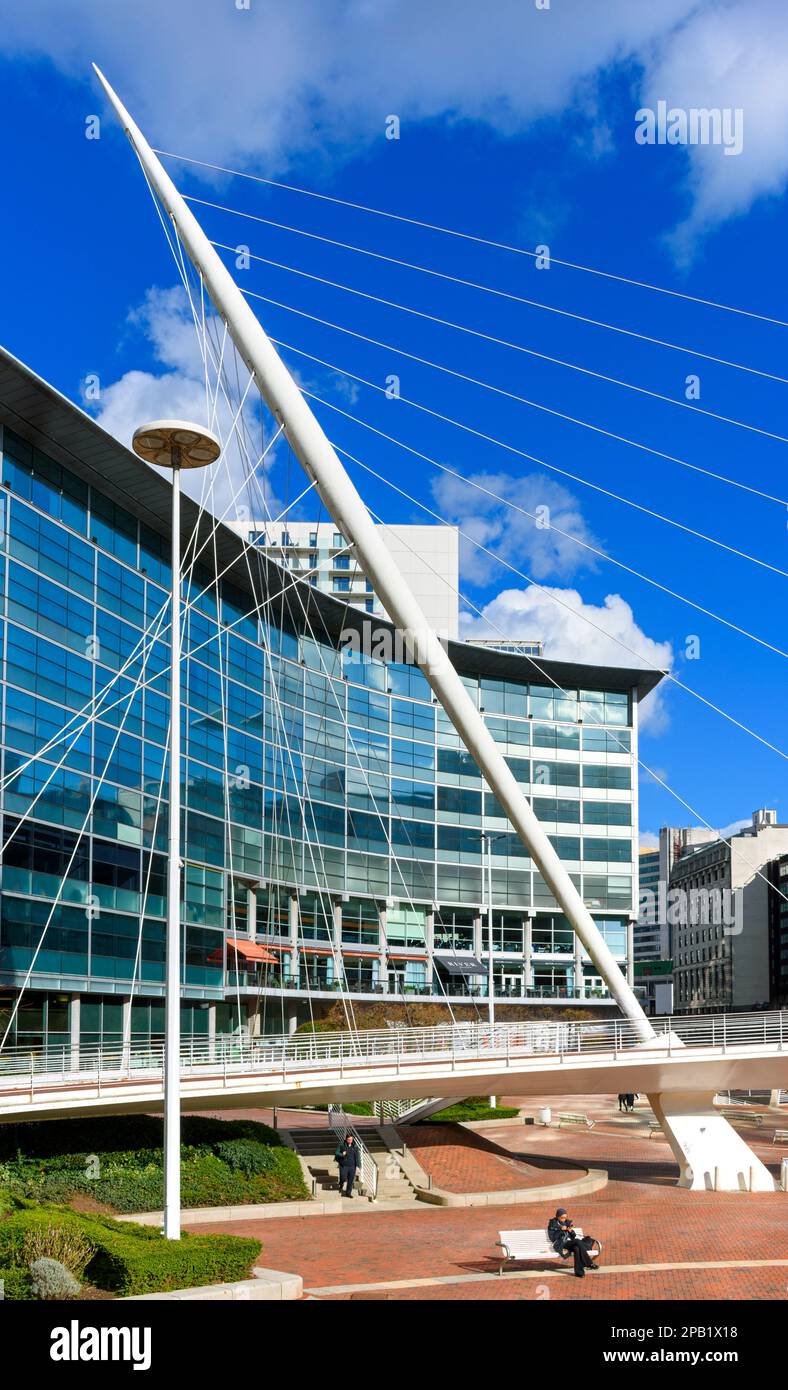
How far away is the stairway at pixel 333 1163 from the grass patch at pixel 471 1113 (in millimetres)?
4793

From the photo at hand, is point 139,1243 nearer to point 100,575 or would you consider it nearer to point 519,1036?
point 519,1036

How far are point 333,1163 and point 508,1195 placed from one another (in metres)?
4.73

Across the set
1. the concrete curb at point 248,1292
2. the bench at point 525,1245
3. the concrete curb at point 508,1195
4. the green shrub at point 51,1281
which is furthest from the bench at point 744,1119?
the green shrub at point 51,1281

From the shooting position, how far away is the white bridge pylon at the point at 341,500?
1027 inches

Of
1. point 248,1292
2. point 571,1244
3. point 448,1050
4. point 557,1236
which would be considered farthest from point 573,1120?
point 248,1292

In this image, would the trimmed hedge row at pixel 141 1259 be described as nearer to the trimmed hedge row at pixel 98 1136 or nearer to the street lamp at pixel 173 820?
the street lamp at pixel 173 820

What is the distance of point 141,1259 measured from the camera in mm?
15984

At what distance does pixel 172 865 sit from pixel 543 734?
214 ft

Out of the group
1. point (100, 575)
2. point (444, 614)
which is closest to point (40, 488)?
point (100, 575)

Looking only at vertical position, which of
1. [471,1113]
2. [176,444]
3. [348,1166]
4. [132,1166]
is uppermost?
[176,444]

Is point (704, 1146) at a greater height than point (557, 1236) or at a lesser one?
lesser

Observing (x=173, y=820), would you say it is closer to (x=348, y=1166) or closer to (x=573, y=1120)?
(x=348, y=1166)

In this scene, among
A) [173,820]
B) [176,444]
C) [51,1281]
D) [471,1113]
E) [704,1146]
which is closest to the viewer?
[51,1281]
